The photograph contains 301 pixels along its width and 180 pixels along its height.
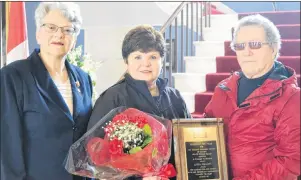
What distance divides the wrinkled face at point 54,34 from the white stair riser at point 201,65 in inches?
106

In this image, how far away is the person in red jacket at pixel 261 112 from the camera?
1554mm

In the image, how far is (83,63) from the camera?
301 cm

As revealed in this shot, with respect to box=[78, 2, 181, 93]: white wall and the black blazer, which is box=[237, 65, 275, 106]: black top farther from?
box=[78, 2, 181, 93]: white wall

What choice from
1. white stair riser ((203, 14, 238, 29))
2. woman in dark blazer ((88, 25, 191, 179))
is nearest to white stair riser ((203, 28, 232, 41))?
white stair riser ((203, 14, 238, 29))

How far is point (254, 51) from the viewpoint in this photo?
165 cm

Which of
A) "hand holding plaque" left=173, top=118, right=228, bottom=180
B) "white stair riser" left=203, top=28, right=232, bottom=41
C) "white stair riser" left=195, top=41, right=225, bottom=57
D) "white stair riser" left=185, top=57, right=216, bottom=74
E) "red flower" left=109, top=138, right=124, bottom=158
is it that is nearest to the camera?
"red flower" left=109, top=138, right=124, bottom=158

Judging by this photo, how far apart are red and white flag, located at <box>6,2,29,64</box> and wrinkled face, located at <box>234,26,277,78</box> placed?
2088 millimetres

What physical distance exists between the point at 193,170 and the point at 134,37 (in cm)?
59

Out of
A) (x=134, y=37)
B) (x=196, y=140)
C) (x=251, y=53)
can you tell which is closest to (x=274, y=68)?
(x=251, y=53)

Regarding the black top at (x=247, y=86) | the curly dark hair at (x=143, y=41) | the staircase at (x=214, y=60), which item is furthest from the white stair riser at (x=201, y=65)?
the curly dark hair at (x=143, y=41)

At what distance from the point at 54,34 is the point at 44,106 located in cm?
32

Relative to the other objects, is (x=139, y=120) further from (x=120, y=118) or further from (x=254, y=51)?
(x=254, y=51)

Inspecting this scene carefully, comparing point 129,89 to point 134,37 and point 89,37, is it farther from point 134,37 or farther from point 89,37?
point 89,37

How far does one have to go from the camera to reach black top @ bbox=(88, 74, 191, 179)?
167 cm
